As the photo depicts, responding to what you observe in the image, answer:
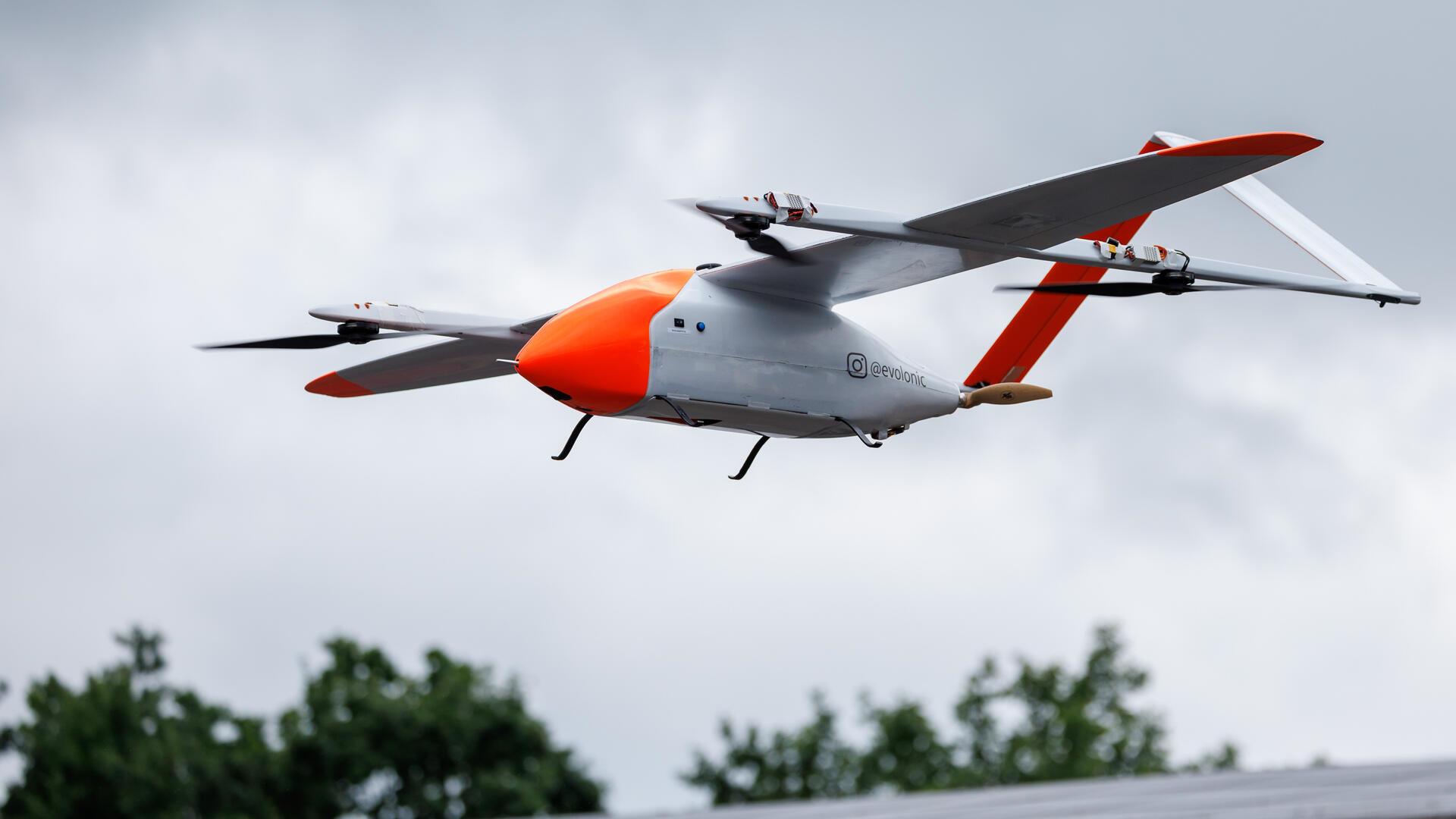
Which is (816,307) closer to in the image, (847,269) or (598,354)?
(847,269)

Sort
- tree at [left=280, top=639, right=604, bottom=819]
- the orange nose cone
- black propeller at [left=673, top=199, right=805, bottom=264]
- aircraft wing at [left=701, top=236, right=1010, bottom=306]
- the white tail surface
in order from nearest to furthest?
black propeller at [left=673, top=199, right=805, bottom=264], the orange nose cone, aircraft wing at [left=701, top=236, right=1010, bottom=306], the white tail surface, tree at [left=280, top=639, right=604, bottom=819]

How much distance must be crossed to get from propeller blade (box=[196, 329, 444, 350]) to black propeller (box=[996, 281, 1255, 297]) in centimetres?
572

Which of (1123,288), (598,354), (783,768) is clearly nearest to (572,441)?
(598,354)

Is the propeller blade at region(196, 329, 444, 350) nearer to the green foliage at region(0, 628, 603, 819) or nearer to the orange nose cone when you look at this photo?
the orange nose cone

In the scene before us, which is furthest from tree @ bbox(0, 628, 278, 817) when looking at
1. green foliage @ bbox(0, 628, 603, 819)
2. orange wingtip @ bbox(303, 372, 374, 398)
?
orange wingtip @ bbox(303, 372, 374, 398)

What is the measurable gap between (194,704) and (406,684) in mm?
10831

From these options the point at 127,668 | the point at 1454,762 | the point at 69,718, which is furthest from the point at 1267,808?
the point at 127,668

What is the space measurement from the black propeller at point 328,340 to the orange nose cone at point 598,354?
153 cm

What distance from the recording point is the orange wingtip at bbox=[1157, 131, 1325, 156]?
14891 mm

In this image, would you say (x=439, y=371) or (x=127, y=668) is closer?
(x=439, y=371)

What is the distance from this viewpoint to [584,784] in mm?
64938

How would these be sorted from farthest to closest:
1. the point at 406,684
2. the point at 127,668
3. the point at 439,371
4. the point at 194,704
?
the point at 127,668
the point at 194,704
the point at 406,684
the point at 439,371

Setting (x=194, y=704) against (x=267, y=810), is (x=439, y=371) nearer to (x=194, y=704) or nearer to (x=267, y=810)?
(x=267, y=810)

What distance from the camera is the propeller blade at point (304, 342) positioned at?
16.8m
